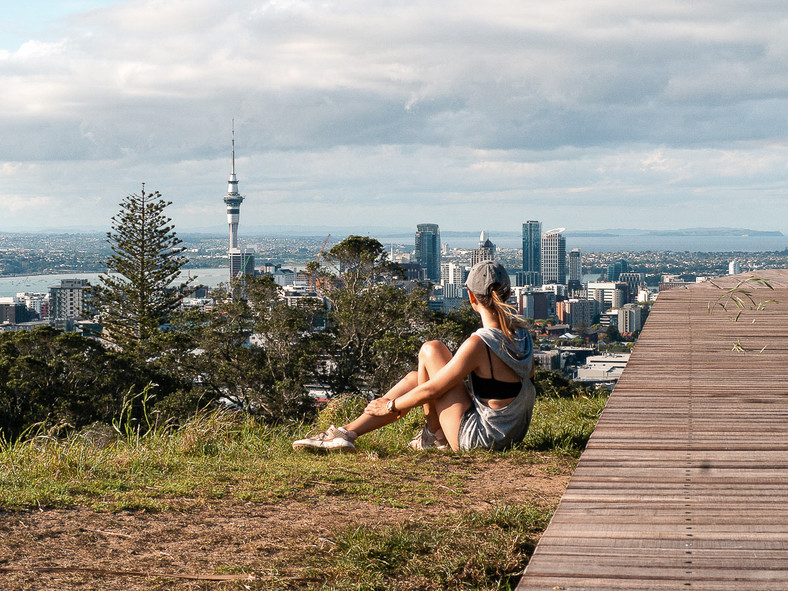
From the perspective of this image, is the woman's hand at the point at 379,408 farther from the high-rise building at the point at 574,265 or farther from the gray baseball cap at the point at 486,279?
the high-rise building at the point at 574,265

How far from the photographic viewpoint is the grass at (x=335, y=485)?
2.08 m

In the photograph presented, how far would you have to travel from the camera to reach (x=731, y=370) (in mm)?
3240

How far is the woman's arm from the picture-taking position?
354 cm

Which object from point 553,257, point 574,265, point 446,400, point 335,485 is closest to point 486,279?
point 446,400

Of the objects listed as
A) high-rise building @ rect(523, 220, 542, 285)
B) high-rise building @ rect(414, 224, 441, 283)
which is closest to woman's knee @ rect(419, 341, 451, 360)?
high-rise building @ rect(414, 224, 441, 283)

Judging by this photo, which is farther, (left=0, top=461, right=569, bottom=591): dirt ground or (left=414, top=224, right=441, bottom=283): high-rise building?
(left=414, top=224, right=441, bottom=283): high-rise building

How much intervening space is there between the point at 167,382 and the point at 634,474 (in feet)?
66.8

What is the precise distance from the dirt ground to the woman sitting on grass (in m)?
0.63

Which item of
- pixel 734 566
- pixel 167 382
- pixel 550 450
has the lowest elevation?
pixel 167 382

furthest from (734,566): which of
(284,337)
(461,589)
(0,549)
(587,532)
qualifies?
(284,337)

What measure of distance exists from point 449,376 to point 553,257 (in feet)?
376

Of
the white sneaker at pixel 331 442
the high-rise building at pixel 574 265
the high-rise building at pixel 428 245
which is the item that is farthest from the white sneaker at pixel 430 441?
the high-rise building at pixel 574 265

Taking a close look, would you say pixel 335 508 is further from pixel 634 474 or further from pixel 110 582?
pixel 634 474

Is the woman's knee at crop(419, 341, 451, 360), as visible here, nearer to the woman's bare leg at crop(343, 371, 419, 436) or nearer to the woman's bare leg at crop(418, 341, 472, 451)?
the woman's bare leg at crop(418, 341, 472, 451)
